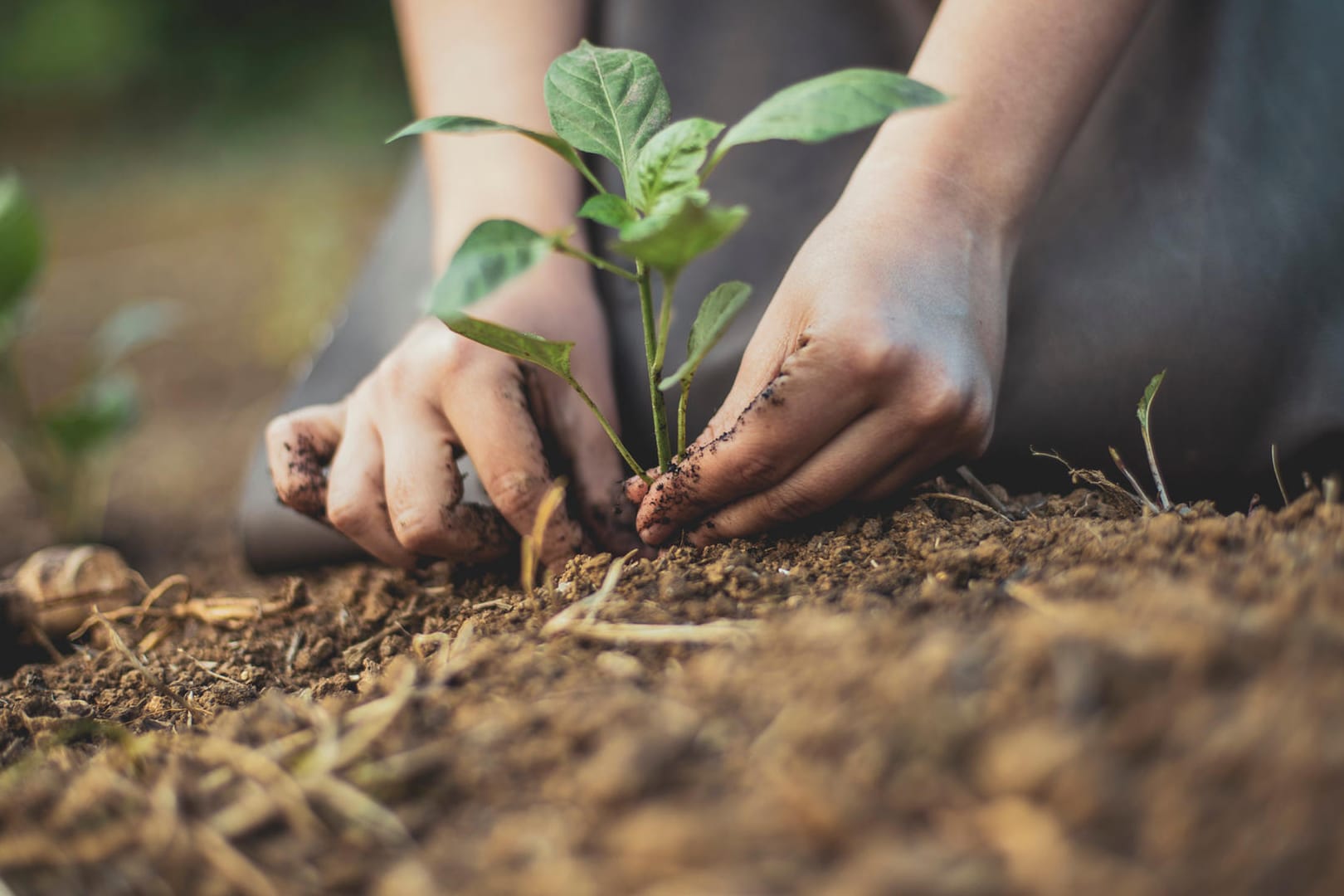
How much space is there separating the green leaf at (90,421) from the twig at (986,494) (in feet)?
5.42

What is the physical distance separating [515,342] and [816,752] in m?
0.46

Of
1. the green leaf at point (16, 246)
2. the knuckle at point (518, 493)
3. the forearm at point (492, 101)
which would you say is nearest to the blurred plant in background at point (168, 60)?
the green leaf at point (16, 246)

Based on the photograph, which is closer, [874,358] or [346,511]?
[874,358]

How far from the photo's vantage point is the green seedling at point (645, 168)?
0.58 meters

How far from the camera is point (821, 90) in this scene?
0.61 m

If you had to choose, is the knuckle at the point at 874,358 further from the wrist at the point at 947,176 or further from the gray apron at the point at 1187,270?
the gray apron at the point at 1187,270

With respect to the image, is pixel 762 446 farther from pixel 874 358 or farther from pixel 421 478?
pixel 421 478

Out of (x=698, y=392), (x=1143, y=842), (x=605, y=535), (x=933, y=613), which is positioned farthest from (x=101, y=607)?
(x=1143, y=842)

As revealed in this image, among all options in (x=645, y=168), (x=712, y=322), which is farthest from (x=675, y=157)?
(x=712, y=322)

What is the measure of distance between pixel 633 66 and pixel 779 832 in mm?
614

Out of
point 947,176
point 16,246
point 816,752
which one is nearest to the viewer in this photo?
point 816,752

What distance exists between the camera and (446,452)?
0.96 metres

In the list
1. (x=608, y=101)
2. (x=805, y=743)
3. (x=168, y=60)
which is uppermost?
(x=168, y=60)

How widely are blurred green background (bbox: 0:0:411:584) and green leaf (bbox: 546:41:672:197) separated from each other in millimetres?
1262
